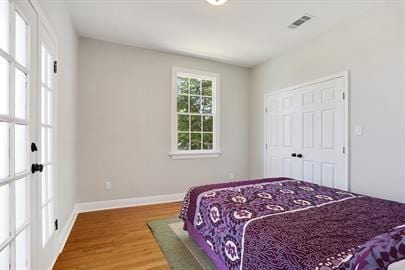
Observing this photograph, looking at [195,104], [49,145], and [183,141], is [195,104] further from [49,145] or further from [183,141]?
[49,145]

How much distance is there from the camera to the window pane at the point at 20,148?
4.38 ft

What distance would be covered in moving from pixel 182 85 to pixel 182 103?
1.16ft

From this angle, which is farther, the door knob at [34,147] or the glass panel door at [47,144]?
the glass panel door at [47,144]

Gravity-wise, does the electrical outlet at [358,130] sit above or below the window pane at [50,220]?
above

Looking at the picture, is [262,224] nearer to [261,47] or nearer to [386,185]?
[386,185]

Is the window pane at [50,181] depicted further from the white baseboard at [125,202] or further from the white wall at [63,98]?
the white baseboard at [125,202]

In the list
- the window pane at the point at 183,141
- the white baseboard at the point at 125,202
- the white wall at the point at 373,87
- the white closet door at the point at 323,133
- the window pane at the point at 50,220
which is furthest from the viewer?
the window pane at the point at 183,141

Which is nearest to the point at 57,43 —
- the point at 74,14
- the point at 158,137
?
the point at 74,14

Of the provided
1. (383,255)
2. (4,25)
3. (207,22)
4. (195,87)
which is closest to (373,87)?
(207,22)

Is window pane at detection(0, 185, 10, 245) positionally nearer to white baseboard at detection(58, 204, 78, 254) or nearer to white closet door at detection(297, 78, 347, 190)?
white baseboard at detection(58, 204, 78, 254)

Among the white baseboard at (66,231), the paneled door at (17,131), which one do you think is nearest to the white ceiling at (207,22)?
the paneled door at (17,131)

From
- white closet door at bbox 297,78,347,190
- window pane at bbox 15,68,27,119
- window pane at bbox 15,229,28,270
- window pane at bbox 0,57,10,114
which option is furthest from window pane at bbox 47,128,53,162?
white closet door at bbox 297,78,347,190

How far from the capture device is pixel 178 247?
232cm

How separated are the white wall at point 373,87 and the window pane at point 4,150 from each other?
3.45 meters
